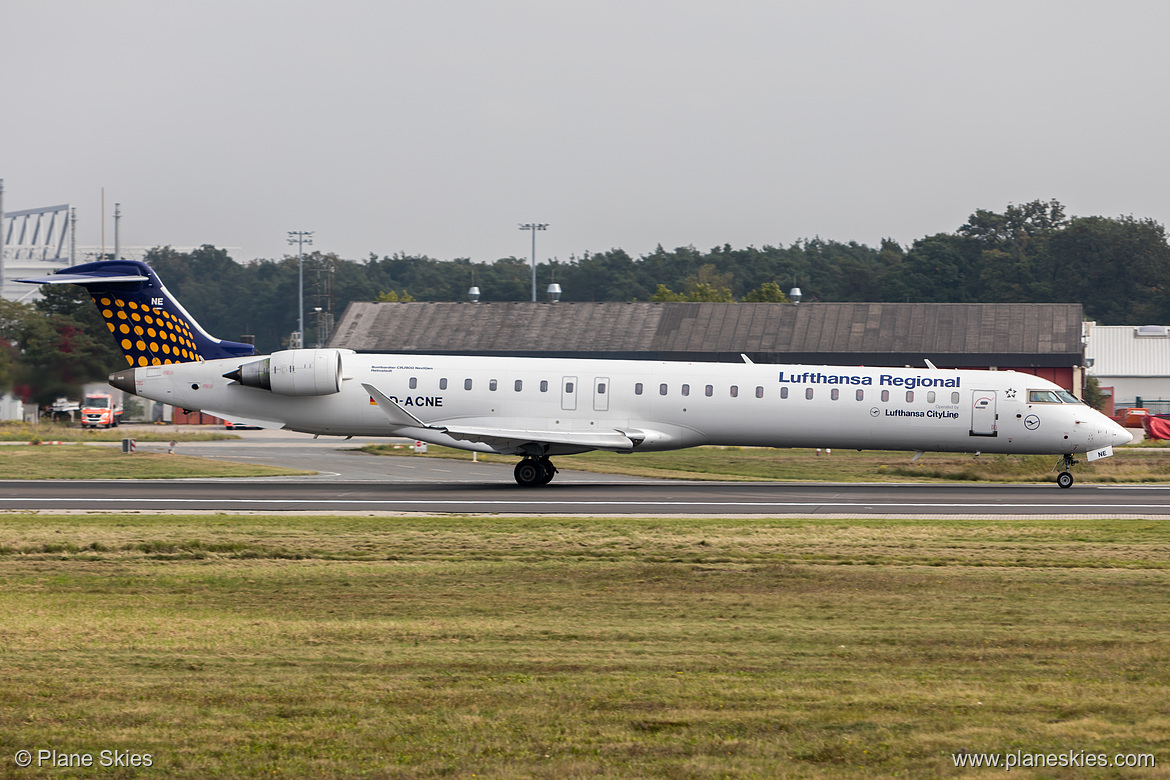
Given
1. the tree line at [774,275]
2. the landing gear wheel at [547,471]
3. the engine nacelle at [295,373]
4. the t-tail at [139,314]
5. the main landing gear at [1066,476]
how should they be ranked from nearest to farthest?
the engine nacelle at [295,373], the landing gear wheel at [547,471], the main landing gear at [1066,476], the t-tail at [139,314], the tree line at [774,275]

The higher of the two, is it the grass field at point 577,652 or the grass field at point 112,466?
the grass field at point 112,466

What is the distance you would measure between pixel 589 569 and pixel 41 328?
29636 millimetres

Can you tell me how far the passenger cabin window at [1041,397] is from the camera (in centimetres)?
2892

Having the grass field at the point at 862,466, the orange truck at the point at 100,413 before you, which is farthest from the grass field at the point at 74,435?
the grass field at the point at 862,466

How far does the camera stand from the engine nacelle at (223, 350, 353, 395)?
94.5 feet

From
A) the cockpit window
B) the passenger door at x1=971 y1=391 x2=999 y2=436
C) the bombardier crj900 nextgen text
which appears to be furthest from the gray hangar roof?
the passenger door at x1=971 y1=391 x2=999 y2=436

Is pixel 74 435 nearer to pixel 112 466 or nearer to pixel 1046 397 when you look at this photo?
pixel 112 466

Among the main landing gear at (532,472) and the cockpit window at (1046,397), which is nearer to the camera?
the main landing gear at (532,472)

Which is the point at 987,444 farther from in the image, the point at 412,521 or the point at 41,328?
the point at 41,328

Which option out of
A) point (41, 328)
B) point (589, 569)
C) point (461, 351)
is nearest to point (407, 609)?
point (589, 569)

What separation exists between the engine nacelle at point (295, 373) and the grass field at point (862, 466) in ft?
30.0

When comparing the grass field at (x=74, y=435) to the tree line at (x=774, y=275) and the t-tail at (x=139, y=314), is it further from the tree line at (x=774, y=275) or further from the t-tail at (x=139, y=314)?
the tree line at (x=774, y=275)

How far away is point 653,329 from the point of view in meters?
63.0

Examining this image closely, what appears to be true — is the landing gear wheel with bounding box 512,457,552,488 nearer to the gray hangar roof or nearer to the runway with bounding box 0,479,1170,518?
the runway with bounding box 0,479,1170,518
